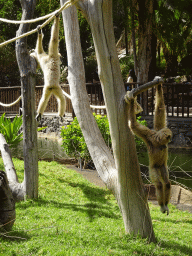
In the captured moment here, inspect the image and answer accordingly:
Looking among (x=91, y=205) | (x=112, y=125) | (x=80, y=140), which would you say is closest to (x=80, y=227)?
(x=91, y=205)

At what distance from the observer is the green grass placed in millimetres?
3695

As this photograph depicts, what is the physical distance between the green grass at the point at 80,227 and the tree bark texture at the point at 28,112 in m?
0.42

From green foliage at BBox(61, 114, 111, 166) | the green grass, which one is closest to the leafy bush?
green foliage at BBox(61, 114, 111, 166)

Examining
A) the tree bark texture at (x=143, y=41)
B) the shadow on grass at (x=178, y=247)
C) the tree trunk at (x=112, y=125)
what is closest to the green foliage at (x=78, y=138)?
the tree trunk at (x=112, y=125)

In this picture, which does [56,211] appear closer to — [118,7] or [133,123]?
[133,123]

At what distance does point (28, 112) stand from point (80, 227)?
253cm

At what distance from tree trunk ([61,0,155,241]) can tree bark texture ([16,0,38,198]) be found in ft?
4.48

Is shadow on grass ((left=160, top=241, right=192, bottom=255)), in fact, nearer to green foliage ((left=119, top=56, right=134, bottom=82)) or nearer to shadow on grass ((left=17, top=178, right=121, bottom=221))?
shadow on grass ((left=17, top=178, right=121, bottom=221))

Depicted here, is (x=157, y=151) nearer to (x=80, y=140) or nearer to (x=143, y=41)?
(x=80, y=140)

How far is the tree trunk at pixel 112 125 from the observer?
3203 millimetres

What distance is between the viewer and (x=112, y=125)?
3.43 meters

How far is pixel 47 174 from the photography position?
7422mm

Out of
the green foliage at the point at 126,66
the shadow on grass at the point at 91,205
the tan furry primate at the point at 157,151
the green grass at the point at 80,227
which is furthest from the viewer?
the green foliage at the point at 126,66

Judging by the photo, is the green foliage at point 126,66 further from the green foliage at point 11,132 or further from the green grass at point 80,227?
the green grass at point 80,227
